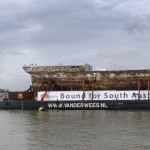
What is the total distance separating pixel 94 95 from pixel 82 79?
297cm

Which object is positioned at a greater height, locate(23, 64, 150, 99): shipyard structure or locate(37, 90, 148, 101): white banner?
locate(23, 64, 150, 99): shipyard structure

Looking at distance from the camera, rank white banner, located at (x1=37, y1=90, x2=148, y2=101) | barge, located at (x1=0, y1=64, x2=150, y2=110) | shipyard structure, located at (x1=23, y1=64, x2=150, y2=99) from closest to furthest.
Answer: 1. barge, located at (x1=0, y1=64, x2=150, y2=110)
2. white banner, located at (x1=37, y1=90, x2=148, y2=101)
3. shipyard structure, located at (x1=23, y1=64, x2=150, y2=99)

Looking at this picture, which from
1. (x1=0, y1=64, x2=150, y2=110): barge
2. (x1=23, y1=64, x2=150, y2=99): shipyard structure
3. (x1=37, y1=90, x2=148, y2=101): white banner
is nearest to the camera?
(x1=0, y1=64, x2=150, y2=110): barge

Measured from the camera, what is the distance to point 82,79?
1838 inches

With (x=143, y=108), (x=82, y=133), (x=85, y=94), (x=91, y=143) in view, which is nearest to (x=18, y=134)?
(x=82, y=133)

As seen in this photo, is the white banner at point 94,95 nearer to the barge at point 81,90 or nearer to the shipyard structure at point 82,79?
the barge at point 81,90

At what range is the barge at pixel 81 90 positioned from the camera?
42.4 meters

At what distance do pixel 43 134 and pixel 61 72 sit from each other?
93.2 feet

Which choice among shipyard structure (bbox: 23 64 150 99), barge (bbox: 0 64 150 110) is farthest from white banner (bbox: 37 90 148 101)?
shipyard structure (bbox: 23 64 150 99)

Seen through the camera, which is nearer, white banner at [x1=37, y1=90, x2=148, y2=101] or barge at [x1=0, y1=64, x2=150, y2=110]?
barge at [x1=0, y1=64, x2=150, y2=110]

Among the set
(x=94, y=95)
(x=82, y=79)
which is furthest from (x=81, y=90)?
(x=94, y=95)

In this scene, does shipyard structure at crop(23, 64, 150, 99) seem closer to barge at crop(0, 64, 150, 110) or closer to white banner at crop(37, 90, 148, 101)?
barge at crop(0, 64, 150, 110)

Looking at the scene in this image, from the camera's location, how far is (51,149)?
587 inches

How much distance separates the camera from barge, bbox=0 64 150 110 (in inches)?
1670
